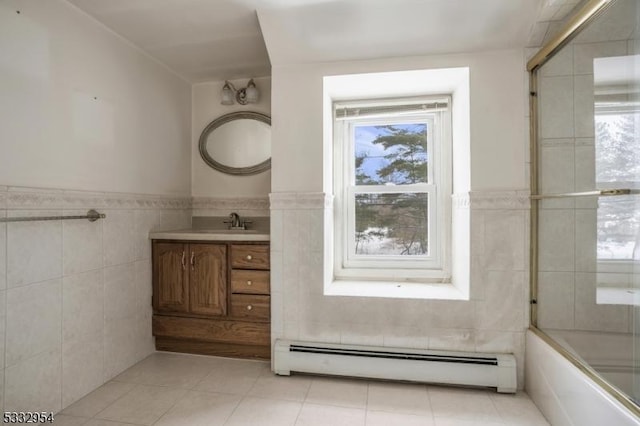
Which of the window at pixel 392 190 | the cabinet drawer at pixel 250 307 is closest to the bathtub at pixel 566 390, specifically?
the window at pixel 392 190

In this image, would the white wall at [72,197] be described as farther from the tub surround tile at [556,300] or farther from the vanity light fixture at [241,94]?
the tub surround tile at [556,300]

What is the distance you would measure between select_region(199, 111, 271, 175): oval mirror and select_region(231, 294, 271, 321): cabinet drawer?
105cm

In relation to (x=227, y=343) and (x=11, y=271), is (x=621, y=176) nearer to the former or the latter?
(x=227, y=343)

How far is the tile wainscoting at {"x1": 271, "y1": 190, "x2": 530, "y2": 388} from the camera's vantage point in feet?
5.72

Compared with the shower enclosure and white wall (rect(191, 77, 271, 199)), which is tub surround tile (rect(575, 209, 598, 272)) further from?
white wall (rect(191, 77, 271, 199))

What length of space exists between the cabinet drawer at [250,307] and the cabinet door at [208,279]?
0.25 ft

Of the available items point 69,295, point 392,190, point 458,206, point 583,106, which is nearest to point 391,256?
point 392,190

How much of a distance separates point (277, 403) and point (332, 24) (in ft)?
6.94

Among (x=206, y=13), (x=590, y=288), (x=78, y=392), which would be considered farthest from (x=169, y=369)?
(x=590, y=288)

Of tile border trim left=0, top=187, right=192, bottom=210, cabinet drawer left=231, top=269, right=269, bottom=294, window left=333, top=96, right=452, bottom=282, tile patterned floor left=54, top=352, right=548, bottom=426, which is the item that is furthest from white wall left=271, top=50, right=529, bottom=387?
tile border trim left=0, top=187, right=192, bottom=210

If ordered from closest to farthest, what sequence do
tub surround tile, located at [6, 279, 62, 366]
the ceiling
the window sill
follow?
1. tub surround tile, located at [6, 279, 62, 366]
2. the ceiling
3. the window sill

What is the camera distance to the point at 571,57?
1.48 meters

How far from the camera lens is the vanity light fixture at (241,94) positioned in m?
2.44

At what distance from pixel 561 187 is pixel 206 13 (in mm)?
2139
